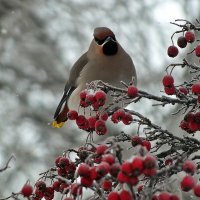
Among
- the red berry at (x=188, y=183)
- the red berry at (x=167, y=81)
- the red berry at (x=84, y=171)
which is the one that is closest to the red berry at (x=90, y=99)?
the red berry at (x=167, y=81)

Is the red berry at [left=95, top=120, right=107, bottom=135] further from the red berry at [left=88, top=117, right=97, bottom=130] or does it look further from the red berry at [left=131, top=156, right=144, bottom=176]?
the red berry at [left=131, top=156, right=144, bottom=176]

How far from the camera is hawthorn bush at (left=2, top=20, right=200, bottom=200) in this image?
4.58 feet

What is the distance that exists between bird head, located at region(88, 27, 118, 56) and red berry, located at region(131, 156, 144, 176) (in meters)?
2.16

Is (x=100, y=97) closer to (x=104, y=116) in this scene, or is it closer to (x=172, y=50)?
(x=104, y=116)

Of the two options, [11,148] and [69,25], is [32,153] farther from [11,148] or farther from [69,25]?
[69,25]

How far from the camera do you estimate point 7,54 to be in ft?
37.7

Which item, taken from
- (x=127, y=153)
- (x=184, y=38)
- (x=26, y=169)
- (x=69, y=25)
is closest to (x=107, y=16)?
(x=69, y=25)

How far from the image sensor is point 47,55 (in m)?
11.3

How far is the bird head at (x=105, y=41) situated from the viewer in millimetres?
3461

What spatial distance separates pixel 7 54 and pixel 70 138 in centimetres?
240

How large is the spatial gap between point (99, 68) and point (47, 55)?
7676 millimetres

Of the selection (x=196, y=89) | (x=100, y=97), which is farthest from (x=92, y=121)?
(x=196, y=89)

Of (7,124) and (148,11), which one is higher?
(148,11)

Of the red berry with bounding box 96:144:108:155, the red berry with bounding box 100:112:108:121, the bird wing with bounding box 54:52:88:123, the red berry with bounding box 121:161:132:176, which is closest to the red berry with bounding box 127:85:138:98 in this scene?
the red berry with bounding box 100:112:108:121
